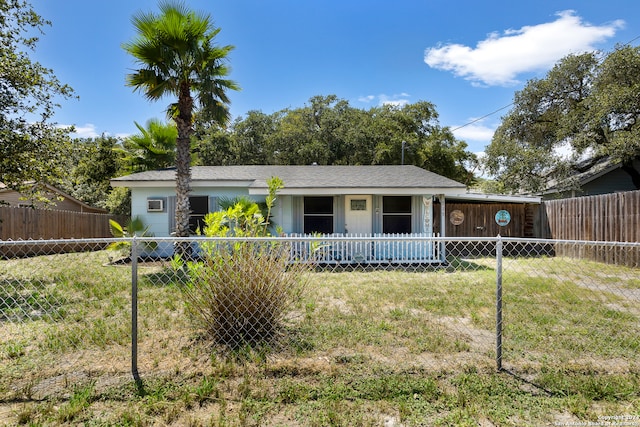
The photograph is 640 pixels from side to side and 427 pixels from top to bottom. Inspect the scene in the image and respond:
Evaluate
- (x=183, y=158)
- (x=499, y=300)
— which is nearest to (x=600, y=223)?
(x=499, y=300)

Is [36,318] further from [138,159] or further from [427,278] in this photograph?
[138,159]

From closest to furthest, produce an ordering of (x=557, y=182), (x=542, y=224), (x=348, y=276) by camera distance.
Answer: (x=348, y=276)
(x=542, y=224)
(x=557, y=182)

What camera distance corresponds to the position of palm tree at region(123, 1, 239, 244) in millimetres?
8812

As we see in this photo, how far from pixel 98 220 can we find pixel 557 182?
22.7m

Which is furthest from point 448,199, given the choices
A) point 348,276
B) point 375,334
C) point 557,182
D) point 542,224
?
point 375,334

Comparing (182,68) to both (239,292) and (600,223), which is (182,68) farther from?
(600,223)

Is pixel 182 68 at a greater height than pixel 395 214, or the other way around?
pixel 182 68

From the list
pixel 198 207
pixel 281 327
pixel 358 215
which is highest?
pixel 198 207

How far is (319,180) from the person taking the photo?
1141 centimetres

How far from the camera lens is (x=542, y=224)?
13312mm

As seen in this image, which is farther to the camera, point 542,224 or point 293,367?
point 542,224

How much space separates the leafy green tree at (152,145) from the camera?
16547 millimetres

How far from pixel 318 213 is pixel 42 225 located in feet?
32.9

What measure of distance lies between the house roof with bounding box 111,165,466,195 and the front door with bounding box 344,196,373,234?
709 millimetres
